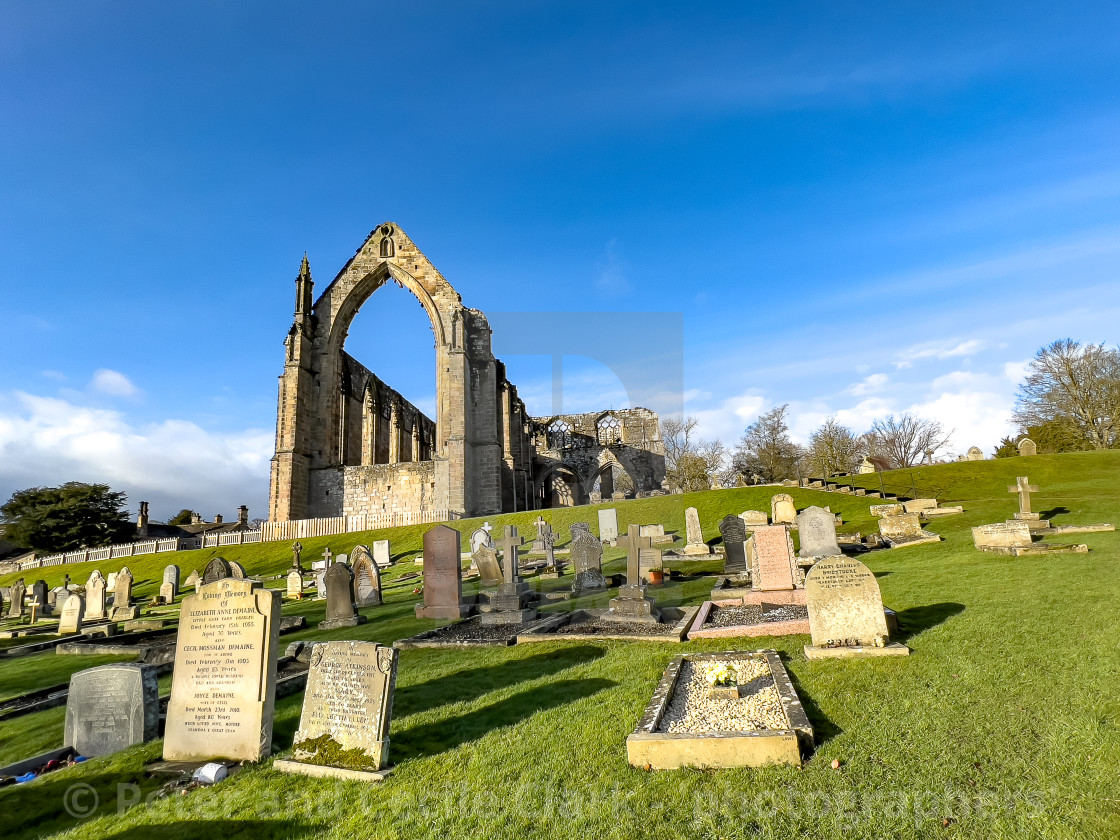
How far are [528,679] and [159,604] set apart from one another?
17.2 meters

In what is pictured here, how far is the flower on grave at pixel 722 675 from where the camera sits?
17.3 ft

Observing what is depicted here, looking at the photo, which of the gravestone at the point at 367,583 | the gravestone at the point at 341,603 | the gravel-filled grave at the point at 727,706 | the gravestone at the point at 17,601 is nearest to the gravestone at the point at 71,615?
the gravestone at the point at 367,583

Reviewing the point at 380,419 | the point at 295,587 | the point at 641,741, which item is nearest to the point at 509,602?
the point at 641,741

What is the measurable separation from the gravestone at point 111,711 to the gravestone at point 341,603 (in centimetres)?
524

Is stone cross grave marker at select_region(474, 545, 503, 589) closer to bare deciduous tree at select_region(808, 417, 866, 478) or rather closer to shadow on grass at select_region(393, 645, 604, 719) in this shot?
shadow on grass at select_region(393, 645, 604, 719)

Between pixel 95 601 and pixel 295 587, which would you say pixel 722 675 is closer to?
pixel 295 587

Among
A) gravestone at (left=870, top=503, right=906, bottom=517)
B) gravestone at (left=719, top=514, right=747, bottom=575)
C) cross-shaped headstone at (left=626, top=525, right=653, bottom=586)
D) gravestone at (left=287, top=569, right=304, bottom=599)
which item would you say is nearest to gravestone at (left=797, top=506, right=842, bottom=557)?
gravestone at (left=719, top=514, right=747, bottom=575)

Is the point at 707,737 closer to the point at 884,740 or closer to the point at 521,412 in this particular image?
the point at 884,740

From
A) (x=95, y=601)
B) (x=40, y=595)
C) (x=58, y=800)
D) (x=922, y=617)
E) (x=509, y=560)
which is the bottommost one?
(x=40, y=595)

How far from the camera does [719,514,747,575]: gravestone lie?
43.7ft

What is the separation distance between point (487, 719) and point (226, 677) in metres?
2.18

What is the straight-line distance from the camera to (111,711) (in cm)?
527

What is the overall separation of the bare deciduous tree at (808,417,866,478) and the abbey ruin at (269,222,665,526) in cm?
1767

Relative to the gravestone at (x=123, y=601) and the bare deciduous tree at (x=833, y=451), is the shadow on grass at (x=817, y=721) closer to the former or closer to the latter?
the gravestone at (x=123, y=601)
